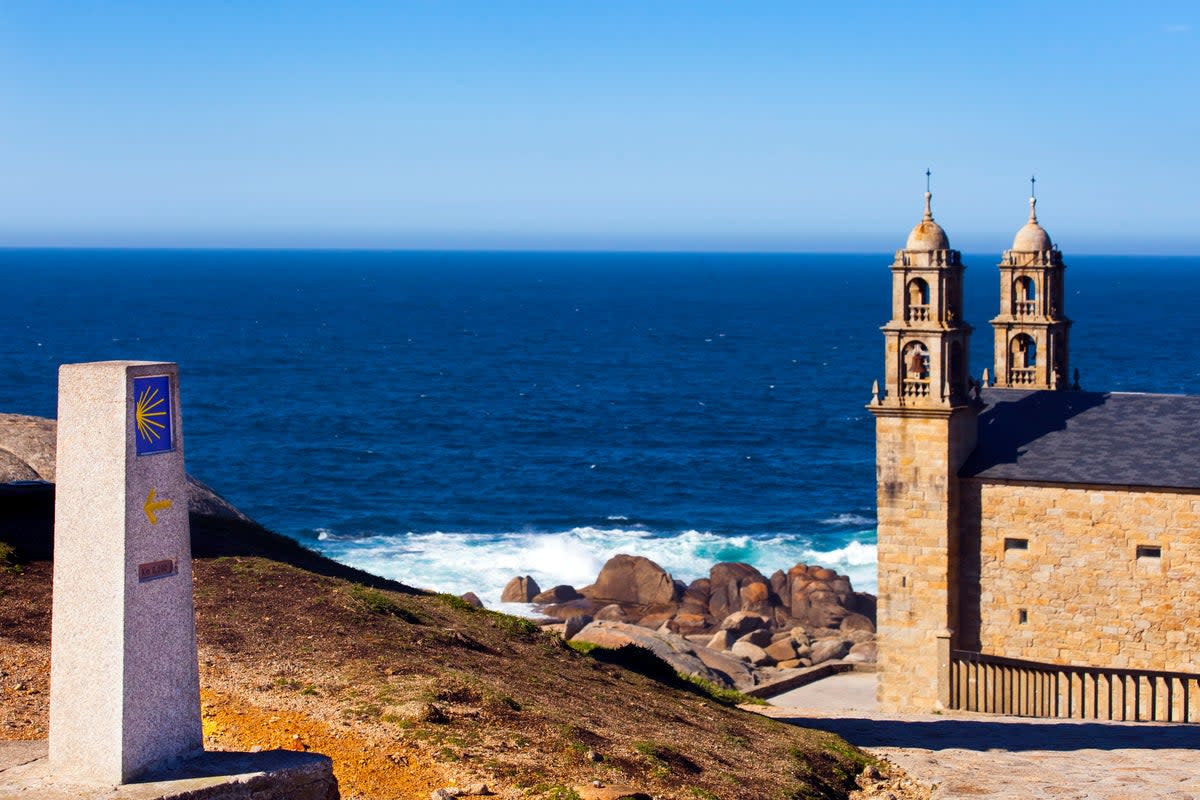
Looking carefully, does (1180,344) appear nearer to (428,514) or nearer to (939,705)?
(428,514)

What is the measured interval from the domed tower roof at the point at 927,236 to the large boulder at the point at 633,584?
18406 millimetres

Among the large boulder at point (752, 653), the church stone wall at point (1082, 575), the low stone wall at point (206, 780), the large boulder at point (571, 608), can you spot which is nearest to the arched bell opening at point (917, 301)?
the church stone wall at point (1082, 575)

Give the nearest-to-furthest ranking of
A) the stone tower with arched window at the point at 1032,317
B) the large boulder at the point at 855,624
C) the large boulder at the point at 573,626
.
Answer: the large boulder at the point at 573,626
the stone tower with arched window at the point at 1032,317
the large boulder at the point at 855,624

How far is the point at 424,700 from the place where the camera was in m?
15.4

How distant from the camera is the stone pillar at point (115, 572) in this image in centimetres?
1079

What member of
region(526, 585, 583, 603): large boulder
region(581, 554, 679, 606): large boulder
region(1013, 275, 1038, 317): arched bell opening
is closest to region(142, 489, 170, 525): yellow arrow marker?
region(1013, 275, 1038, 317): arched bell opening

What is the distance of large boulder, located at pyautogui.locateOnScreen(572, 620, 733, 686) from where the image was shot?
33.0 meters

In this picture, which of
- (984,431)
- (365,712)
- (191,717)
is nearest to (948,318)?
(984,431)

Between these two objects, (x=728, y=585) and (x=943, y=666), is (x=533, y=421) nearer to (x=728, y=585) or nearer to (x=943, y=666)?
(x=728, y=585)

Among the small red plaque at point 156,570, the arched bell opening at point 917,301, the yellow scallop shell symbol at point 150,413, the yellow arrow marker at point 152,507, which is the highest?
the arched bell opening at point 917,301

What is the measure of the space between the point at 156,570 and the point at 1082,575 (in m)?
23.0

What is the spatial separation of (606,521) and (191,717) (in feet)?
165

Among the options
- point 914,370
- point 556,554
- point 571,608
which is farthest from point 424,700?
point 556,554

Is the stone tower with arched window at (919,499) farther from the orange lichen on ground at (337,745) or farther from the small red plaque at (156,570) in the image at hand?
the small red plaque at (156,570)
